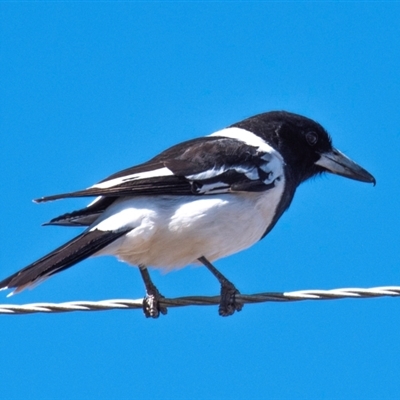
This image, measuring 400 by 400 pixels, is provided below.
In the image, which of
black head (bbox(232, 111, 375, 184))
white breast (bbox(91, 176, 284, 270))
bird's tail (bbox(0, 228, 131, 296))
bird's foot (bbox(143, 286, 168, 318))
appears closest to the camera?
bird's tail (bbox(0, 228, 131, 296))

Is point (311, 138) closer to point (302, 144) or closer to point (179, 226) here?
point (302, 144)

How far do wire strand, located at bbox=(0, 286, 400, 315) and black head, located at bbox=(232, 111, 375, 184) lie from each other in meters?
2.07

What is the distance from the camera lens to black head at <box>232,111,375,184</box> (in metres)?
7.44

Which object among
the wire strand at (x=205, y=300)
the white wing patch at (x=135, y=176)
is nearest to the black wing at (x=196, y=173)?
the white wing patch at (x=135, y=176)

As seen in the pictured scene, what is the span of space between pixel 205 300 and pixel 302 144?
2419 millimetres

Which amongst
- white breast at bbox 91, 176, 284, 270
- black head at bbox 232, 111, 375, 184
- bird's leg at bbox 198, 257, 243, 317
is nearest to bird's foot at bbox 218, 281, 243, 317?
bird's leg at bbox 198, 257, 243, 317

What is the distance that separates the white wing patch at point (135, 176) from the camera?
20.4ft

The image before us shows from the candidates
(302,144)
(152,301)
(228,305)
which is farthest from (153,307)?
(302,144)

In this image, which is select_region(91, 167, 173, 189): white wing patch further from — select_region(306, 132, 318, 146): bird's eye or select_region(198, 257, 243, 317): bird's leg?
select_region(306, 132, 318, 146): bird's eye

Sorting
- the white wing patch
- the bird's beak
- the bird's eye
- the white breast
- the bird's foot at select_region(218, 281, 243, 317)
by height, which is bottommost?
the bird's foot at select_region(218, 281, 243, 317)

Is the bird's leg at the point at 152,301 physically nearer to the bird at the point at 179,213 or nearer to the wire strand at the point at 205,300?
the bird at the point at 179,213

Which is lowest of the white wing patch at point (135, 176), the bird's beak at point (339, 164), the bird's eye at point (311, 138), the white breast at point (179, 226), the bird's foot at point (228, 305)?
the bird's foot at point (228, 305)

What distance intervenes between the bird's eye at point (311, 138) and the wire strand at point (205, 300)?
7.48 feet

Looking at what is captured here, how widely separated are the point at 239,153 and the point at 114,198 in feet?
3.13
